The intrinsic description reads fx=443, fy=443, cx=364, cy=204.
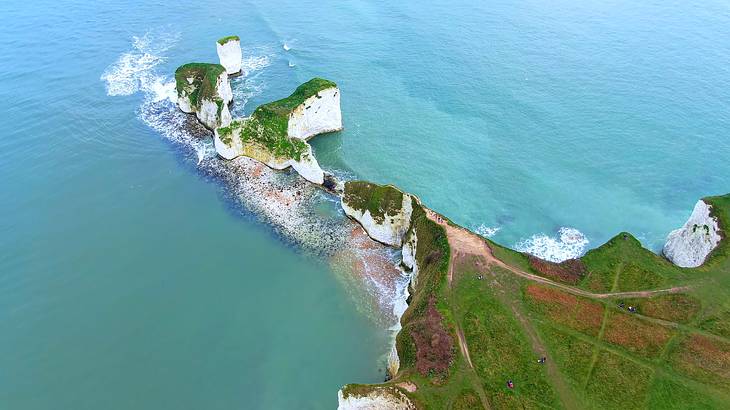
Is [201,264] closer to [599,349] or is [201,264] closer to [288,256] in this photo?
[288,256]

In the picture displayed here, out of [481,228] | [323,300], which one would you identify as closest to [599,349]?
[481,228]

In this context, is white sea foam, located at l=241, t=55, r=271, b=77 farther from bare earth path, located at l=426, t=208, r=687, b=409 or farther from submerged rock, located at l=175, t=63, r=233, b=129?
bare earth path, located at l=426, t=208, r=687, b=409

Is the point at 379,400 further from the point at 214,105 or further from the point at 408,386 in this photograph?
the point at 214,105

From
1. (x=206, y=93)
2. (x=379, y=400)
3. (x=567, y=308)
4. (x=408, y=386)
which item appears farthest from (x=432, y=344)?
(x=206, y=93)

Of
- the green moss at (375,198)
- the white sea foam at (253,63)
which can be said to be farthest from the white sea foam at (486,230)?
the white sea foam at (253,63)

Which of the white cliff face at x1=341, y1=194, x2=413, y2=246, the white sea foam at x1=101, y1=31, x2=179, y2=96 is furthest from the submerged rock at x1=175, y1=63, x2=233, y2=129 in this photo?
the white cliff face at x1=341, y1=194, x2=413, y2=246
